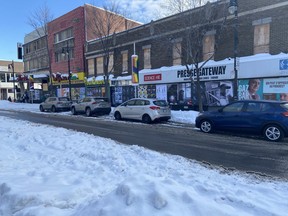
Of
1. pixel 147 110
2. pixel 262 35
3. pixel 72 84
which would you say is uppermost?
pixel 262 35

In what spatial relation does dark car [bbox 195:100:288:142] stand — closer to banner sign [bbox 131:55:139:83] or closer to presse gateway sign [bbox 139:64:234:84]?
presse gateway sign [bbox 139:64:234:84]

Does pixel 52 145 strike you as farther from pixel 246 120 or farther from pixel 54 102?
pixel 54 102

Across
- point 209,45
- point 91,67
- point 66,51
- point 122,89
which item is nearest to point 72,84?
point 66,51

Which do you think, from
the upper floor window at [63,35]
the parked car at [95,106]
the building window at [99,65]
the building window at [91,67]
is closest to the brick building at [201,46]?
the building window at [99,65]

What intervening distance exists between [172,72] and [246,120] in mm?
12504

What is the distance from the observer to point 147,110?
1617 cm

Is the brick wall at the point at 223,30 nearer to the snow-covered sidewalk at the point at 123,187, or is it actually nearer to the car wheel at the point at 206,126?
the car wheel at the point at 206,126

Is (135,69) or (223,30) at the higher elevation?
(223,30)

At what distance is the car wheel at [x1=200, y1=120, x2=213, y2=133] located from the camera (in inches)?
483

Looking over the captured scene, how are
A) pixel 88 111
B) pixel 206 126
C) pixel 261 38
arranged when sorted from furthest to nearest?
pixel 88 111, pixel 261 38, pixel 206 126

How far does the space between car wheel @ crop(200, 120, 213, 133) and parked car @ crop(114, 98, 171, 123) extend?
154 inches

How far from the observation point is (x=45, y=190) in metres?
4.25

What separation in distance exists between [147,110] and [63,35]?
26.3 metres

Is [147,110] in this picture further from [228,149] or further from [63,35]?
[63,35]
